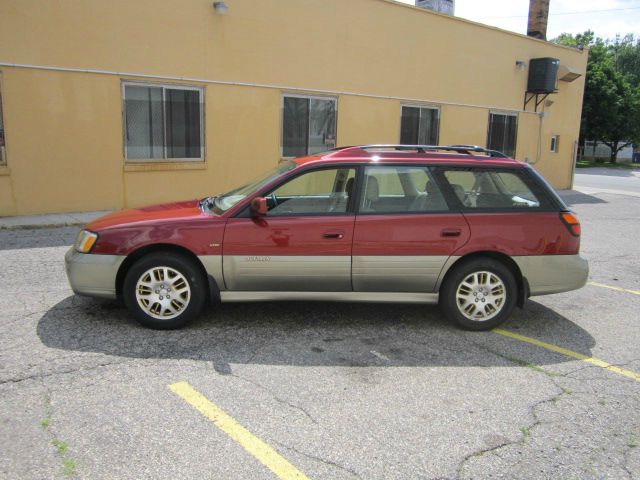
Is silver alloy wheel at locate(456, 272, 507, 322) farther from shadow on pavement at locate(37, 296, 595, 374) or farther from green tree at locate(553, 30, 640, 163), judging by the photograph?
green tree at locate(553, 30, 640, 163)

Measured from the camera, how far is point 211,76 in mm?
11570

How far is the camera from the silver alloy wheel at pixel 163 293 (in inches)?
184

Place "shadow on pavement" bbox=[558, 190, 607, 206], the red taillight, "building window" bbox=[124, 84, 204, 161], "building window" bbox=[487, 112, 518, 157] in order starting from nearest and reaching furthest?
the red taillight, "building window" bbox=[124, 84, 204, 161], "shadow on pavement" bbox=[558, 190, 607, 206], "building window" bbox=[487, 112, 518, 157]

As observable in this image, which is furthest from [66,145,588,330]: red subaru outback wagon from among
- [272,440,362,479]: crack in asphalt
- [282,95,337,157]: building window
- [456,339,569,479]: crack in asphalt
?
[282,95,337,157]: building window

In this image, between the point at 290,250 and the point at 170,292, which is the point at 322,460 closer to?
the point at 290,250

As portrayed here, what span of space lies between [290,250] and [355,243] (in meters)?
0.57

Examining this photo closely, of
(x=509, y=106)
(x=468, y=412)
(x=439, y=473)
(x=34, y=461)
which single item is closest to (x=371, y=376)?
(x=468, y=412)

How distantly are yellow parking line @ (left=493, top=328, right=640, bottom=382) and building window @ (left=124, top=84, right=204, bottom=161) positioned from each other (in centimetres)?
836

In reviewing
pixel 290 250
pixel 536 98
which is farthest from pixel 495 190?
pixel 536 98

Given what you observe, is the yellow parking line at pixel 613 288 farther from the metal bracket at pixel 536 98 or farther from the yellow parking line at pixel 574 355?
the metal bracket at pixel 536 98

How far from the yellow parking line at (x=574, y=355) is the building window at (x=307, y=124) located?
886 cm

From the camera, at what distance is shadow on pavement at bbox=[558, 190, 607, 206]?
17.2 meters

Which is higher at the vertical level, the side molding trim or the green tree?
the green tree

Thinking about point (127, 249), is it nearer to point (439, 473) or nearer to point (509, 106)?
point (439, 473)
